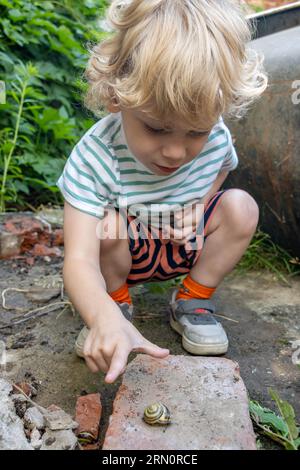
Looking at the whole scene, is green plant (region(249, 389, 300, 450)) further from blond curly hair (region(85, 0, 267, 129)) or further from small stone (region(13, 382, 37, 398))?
blond curly hair (region(85, 0, 267, 129))

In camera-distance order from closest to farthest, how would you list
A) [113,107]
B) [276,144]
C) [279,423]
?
[279,423], [113,107], [276,144]

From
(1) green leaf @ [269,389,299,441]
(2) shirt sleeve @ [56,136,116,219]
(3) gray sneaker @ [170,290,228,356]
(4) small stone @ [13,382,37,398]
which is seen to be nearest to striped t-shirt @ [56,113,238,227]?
(2) shirt sleeve @ [56,136,116,219]

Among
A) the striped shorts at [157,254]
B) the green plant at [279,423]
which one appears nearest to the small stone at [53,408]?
the green plant at [279,423]

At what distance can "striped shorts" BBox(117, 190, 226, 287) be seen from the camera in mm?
1948

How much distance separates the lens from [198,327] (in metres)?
1.87

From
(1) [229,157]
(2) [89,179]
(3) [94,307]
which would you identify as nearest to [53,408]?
(3) [94,307]

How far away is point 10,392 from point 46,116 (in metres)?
1.96

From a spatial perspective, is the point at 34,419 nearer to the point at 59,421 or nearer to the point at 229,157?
the point at 59,421

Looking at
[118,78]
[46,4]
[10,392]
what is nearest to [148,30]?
[118,78]

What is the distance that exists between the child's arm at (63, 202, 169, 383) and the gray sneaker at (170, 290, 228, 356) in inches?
18.1

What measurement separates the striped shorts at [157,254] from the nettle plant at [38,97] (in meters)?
1.17

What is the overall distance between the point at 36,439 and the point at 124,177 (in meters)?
0.89

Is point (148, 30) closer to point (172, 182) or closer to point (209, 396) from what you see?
point (172, 182)

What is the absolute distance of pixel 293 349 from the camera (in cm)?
188
